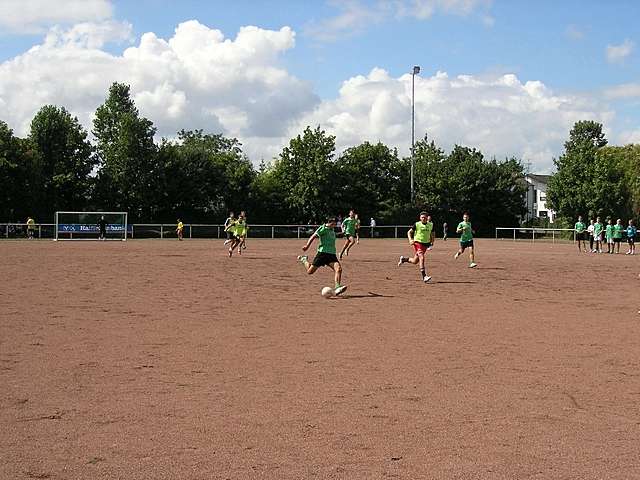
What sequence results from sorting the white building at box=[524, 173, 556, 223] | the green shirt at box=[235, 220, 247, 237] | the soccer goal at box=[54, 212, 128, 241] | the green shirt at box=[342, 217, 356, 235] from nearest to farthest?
the green shirt at box=[342, 217, 356, 235], the green shirt at box=[235, 220, 247, 237], the soccer goal at box=[54, 212, 128, 241], the white building at box=[524, 173, 556, 223]

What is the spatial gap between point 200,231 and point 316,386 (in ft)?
173

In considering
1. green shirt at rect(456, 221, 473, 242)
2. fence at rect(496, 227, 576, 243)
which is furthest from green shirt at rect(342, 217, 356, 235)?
fence at rect(496, 227, 576, 243)

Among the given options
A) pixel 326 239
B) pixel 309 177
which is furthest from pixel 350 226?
pixel 309 177

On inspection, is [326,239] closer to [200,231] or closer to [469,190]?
[200,231]

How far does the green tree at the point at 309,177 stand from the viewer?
67.2 m

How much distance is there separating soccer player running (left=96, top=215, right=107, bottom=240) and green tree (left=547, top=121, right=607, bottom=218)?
37.3m

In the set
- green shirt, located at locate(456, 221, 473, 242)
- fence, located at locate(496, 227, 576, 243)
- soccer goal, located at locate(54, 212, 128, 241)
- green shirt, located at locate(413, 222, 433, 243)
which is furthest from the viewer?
fence, located at locate(496, 227, 576, 243)

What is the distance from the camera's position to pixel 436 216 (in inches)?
2781

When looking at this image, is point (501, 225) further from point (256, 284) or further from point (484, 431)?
point (484, 431)

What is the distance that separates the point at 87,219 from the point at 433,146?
35.7 meters

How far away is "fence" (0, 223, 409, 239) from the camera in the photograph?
178 ft

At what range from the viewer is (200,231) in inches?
2355

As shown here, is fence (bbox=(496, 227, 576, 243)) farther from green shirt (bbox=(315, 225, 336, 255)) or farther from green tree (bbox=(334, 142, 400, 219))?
green shirt (bbox=(315, 225, 336, 255))

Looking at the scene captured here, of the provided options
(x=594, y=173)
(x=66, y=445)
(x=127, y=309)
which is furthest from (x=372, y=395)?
(x=594, y=173)
